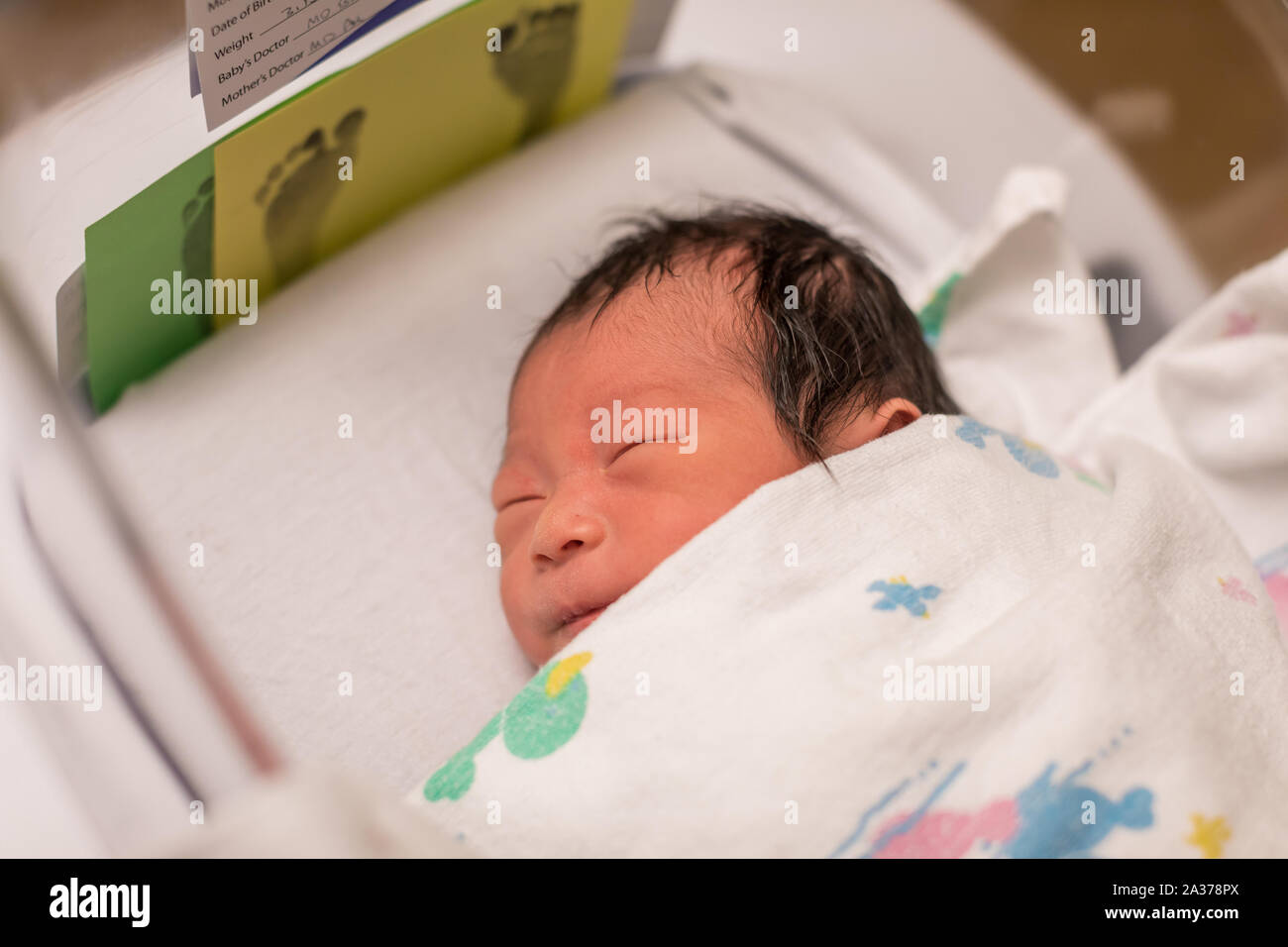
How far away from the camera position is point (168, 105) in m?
0.78

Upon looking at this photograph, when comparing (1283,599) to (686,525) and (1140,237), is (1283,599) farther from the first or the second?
(686,525)

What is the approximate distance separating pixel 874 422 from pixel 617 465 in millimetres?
218

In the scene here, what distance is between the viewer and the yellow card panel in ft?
2.97

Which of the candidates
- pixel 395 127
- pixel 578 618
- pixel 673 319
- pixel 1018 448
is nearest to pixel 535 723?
pixel 578 618

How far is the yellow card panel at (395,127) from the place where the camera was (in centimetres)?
91

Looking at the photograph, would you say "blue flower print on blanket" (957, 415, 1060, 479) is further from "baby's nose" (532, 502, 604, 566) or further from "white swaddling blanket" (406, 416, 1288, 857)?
"baby's nose" (532, 502, 604, 566)

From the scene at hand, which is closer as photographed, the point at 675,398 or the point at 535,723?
the point at 535,723

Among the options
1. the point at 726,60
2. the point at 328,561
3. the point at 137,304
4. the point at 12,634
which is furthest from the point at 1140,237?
the point at 12,634

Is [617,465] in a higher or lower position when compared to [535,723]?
higher

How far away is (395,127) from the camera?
3.32 feet

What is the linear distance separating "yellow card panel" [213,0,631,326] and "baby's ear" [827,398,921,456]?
52 cm

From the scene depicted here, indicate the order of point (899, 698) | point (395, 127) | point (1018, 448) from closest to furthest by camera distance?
1. point (899, 698)
2. point (1018, 448)
3. point (395, 127)

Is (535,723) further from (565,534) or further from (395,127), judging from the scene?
(395,127)

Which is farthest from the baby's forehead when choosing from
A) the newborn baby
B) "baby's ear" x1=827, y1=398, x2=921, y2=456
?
"baby's ear" x1=827, y1=398, x2=921, y2=456
